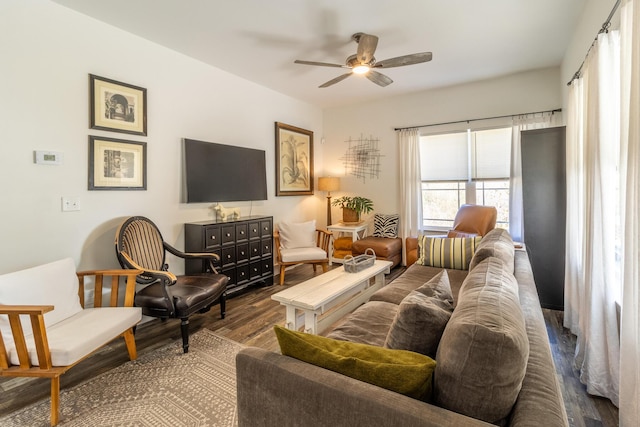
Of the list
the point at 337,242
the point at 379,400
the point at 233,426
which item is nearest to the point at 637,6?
the point at 379,400

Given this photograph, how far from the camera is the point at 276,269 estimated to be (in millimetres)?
4793

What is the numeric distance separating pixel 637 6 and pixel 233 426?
9.48 feet

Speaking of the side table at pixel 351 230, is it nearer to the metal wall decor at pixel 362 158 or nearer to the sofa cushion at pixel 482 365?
the metal wall decor at pixel 362 158

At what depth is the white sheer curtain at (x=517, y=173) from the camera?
4.12 metres

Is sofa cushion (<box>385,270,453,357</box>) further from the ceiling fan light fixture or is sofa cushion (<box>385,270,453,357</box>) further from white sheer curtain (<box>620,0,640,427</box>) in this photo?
the ceiling fan light fixture

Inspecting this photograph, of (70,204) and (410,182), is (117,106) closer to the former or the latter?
(70,204)

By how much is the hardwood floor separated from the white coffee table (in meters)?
0.49

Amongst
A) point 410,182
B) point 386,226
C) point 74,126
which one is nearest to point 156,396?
point 74,126

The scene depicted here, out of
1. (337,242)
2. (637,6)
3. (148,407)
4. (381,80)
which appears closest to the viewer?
(637,6)

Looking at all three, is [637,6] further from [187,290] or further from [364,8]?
[187,290]

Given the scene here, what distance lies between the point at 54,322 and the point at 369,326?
2.11m

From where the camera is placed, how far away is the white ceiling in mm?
2543

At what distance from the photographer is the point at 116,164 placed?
9.39ft

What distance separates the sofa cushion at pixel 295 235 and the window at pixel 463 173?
1.95m
